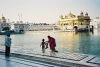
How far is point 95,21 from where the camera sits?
91.2 m

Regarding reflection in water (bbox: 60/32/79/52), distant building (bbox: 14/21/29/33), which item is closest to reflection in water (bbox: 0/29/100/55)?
reflection in water (bbox: 60/32/79/52)

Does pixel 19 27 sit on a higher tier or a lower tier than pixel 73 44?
higher

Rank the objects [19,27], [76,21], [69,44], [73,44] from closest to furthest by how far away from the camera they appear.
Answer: [73,44], [69,44], [76,21], [19,27]

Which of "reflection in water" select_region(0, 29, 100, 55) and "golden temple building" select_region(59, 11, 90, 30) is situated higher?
"golden temple building" select_region(59, 11, 90, 30)

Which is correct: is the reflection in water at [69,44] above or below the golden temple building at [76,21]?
below

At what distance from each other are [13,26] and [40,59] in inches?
2737

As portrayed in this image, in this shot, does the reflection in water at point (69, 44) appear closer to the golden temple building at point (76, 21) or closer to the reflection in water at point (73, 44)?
the reflection in water at point (73, 44)

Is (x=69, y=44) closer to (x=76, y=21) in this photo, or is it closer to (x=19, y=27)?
(x=76, y=21)

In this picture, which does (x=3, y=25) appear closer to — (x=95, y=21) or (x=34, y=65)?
(x=95, y=21)

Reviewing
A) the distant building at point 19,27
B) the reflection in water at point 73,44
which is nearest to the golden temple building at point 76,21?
the distant building at point 19,27

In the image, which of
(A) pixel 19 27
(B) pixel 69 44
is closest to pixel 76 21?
(A) pixel 19 27

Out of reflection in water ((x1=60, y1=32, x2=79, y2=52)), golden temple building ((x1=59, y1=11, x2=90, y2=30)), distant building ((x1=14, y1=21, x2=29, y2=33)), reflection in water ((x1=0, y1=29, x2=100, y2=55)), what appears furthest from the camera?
distant building ((x1=14, y1=21, x2=29, y2=33))

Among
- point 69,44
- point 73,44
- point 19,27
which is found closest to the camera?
point 73,44

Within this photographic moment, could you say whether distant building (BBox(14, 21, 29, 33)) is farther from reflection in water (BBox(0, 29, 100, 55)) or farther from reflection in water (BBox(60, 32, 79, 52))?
reflection in water (BBox(60, 32, 79, 52))
